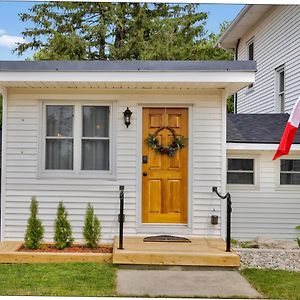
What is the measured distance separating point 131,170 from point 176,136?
0.77 meters

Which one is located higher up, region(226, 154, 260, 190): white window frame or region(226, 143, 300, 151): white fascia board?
region(226, 143, 300, 151): white fascia board

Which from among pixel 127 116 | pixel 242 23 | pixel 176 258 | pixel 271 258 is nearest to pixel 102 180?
pixel 127 116

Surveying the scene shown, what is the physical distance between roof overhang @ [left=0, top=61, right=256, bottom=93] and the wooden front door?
2.65 feet

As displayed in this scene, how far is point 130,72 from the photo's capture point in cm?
572

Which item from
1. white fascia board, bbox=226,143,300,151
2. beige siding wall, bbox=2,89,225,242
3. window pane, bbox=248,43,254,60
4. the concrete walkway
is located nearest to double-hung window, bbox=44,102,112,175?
beige siding wall, bbox=2,89,225,242

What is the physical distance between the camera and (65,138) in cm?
646

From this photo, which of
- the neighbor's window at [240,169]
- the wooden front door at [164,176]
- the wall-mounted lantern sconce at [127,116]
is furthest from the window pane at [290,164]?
the wall-mounted lantern sconce at [127,116]

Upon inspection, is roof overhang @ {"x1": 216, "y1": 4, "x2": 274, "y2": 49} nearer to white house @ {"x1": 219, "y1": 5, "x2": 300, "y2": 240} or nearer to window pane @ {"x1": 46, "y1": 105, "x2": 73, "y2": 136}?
white house @ {"x1": 219, "y1": 5, "x2": 300, "y2": 240}

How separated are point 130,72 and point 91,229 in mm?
1986

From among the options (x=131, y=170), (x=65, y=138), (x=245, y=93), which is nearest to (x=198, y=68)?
(x=131, y=170)

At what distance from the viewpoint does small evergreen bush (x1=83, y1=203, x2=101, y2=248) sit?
5.87 metres

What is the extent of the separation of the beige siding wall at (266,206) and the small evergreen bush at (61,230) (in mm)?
2802

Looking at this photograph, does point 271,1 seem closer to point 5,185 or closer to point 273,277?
point 273,277

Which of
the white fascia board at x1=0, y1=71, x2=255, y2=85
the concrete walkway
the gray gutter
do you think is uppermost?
the gray gutter
